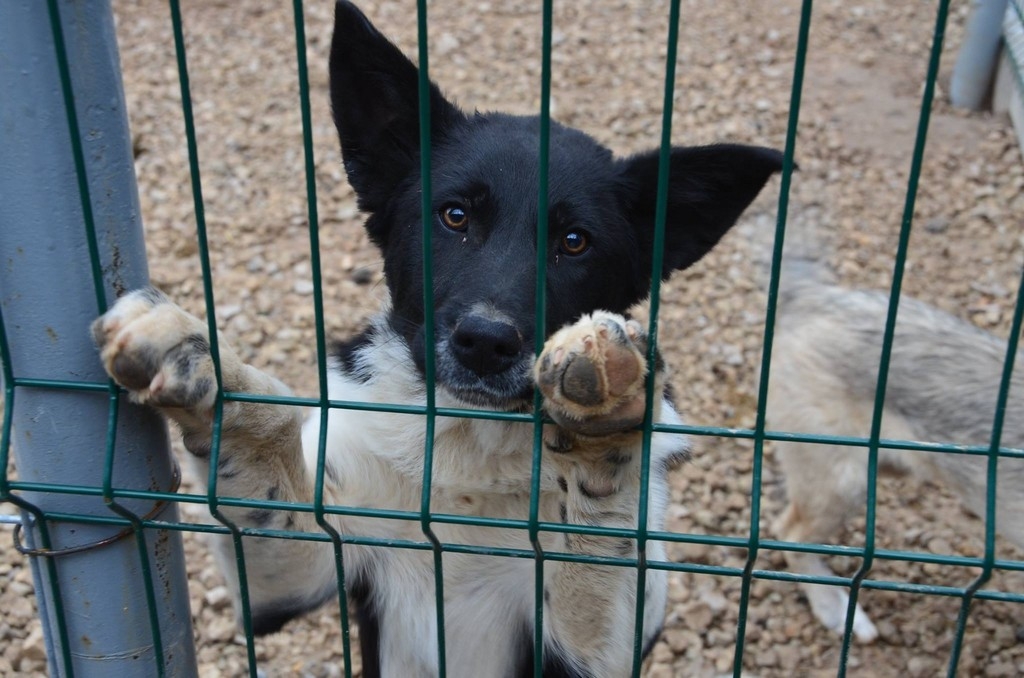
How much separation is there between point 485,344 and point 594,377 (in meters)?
0.53

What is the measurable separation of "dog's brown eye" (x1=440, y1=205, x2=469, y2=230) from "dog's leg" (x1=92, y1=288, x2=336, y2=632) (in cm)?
65

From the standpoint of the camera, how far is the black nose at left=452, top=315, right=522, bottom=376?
95.7 inches

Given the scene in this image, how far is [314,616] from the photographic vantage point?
14.3 feet

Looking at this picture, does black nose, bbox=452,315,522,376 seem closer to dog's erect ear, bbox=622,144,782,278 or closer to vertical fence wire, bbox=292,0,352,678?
vertical fence wire, bbox=292,0,352,678

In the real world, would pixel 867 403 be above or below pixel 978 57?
below

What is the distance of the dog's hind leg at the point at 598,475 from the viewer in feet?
6.51

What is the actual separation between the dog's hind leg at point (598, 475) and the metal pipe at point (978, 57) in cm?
581

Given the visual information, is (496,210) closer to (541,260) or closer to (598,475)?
(598,475)

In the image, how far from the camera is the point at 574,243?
2.93 metres

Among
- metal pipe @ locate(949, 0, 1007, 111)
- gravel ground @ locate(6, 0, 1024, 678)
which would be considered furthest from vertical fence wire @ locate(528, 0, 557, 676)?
metal pipe @ locate(949, 0, 1007, 111)

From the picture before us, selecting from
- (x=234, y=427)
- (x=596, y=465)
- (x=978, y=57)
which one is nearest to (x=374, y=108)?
(x=234, y=427)

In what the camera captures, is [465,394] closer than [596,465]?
No

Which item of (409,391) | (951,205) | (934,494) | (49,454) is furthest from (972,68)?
(49,454)

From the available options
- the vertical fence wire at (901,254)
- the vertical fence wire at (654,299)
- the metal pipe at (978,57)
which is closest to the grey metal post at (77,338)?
the vertical fence wire at (654,299)
